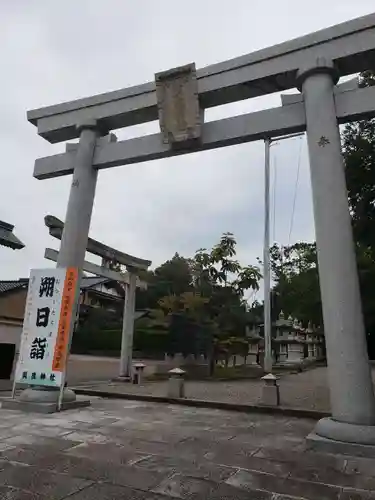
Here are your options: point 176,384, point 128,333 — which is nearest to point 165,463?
point 176,384

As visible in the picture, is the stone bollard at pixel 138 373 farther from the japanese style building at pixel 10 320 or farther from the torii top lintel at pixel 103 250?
the japanese style building at pixel 10 320

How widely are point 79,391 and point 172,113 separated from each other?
7752 millimetres

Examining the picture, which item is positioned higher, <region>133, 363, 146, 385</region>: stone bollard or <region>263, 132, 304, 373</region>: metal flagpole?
<region>263, 132, 304, 373</region>: metal flagpole

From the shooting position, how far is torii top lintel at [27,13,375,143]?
5859 millimetres

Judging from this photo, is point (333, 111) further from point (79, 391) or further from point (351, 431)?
point (79, 391)

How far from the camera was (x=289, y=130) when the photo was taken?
6230 mm

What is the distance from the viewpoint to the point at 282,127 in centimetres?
622

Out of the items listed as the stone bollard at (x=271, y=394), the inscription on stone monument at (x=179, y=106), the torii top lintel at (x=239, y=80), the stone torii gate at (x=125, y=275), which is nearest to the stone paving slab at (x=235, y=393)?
the stone bollard at (x=271, y=394)

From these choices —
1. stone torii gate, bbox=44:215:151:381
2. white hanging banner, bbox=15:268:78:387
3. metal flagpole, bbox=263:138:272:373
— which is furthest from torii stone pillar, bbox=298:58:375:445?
metal flagpole, bbox=263:138:272:373

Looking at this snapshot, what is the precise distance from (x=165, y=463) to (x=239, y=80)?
6.00 metres

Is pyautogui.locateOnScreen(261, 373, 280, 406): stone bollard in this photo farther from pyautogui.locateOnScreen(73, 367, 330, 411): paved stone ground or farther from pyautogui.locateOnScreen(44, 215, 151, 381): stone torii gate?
pyautogui.locateOnScreen(44, 215, 151, 381): stone torii gate

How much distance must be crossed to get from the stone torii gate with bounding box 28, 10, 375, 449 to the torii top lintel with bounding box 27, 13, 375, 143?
0.06 feet

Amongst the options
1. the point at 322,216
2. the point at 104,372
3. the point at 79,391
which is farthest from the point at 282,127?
the point at 104,372

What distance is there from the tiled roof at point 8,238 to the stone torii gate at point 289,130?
3388 mm
